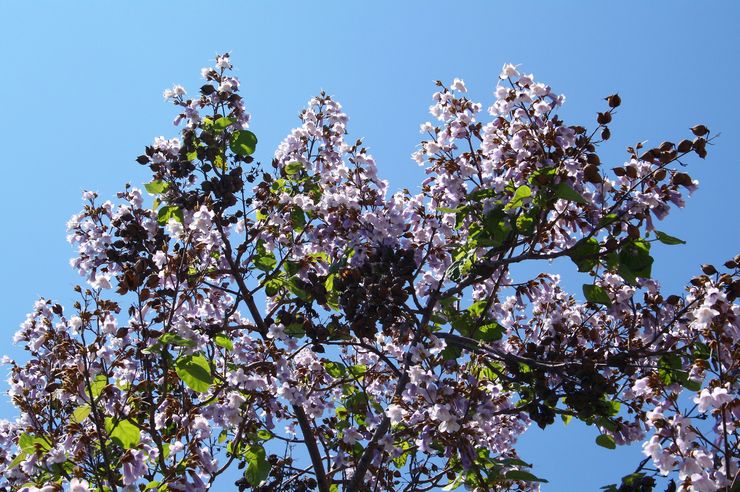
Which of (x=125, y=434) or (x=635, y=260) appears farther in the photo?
(x=635, y=260)

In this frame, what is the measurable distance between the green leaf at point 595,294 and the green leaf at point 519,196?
1073mm

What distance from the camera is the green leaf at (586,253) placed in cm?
674

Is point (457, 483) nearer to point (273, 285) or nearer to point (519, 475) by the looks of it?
point (519, 475)

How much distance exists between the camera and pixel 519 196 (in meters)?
6.27

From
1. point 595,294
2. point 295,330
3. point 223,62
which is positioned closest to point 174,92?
point 223,62

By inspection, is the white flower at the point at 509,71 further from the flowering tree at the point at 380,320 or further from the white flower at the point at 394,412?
the white flower at the point at 394,412

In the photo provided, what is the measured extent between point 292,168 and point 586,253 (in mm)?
3434

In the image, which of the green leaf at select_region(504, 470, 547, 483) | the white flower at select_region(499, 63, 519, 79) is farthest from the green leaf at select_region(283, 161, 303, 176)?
the green leaf at select_region(504, 470, 547, 483)

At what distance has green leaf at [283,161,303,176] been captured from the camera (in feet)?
27.5

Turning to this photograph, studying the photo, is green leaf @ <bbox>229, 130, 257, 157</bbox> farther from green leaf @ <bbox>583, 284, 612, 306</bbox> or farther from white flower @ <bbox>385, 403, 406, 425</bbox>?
green leaf @ <bbox>583, 284, 612, 306</bbox>

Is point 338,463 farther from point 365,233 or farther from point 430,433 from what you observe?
point 365,233

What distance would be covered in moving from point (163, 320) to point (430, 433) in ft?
8.50

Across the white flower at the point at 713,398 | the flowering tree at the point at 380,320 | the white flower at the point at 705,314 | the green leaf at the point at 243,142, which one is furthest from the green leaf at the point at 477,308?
the green leaf at the point at 243,142

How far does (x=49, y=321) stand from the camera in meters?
8.43
